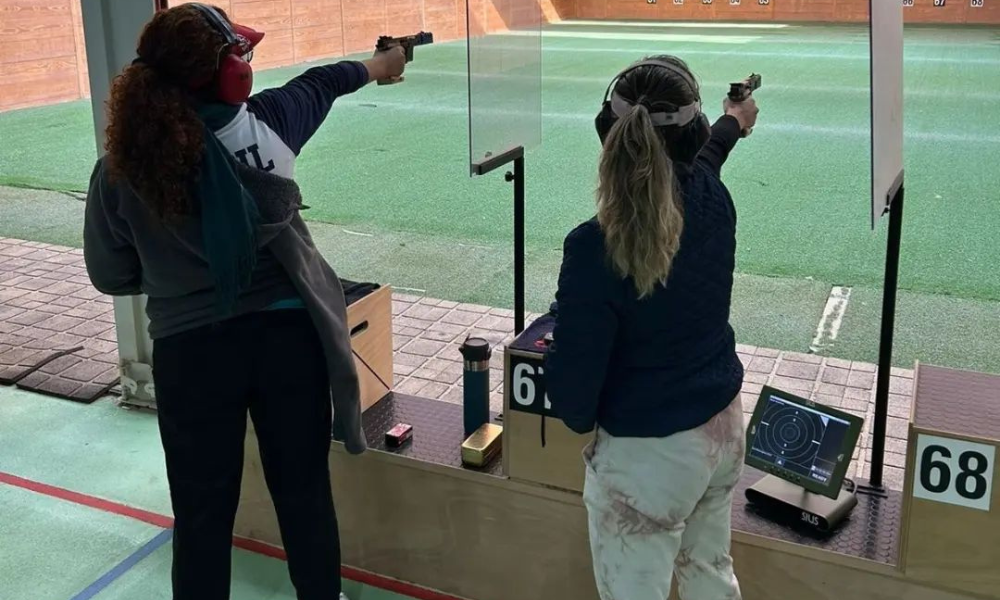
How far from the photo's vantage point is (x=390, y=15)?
1669 cm

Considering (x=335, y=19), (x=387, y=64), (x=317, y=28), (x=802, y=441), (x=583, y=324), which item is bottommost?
(x=802, y=441)

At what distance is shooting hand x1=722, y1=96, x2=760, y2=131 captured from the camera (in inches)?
78.7

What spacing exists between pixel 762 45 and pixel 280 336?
16.2 metres

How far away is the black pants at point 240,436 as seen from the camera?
1920 mm

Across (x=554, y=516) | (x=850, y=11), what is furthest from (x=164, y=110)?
(x=850, y=11)

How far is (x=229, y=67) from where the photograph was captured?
173 centimetres

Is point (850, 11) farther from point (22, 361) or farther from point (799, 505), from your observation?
point (799, 505)

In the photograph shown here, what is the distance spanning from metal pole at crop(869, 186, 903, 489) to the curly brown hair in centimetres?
155

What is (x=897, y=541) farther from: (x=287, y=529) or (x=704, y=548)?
(x=287, y=529)

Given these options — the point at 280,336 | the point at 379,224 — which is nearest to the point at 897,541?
the point at 280,336

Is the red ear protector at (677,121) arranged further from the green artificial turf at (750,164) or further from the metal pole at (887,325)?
the green artificial turf at (750,164)

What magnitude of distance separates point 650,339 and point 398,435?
1.15 metres

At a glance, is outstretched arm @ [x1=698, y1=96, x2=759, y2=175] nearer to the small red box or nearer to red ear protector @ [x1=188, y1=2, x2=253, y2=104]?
red ear protector @ [x1=188, y1=2, x2=253, y2=104]

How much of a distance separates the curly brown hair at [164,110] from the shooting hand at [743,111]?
3.48ft
